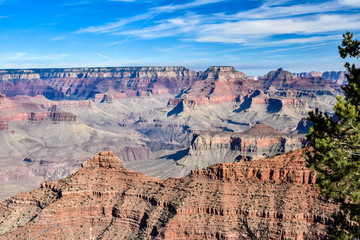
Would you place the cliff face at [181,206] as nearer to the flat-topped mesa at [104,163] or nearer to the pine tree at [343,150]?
the flat-topped mesa at [104,163]

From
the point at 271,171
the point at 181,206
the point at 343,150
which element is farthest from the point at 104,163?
the point at 343,150

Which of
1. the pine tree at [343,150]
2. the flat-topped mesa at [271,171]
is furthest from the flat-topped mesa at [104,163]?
the pine tree at [343,150]

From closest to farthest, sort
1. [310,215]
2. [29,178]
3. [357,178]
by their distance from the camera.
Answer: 1. [357,178]
2. [310,215]
3. [29,178]

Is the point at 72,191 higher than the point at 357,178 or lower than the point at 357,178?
lower

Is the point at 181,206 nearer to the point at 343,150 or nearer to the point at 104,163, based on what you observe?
the point at 104,163

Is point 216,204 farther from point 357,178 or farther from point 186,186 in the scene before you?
point 357,178

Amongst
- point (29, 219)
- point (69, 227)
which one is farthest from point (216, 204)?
point (29, 219)
